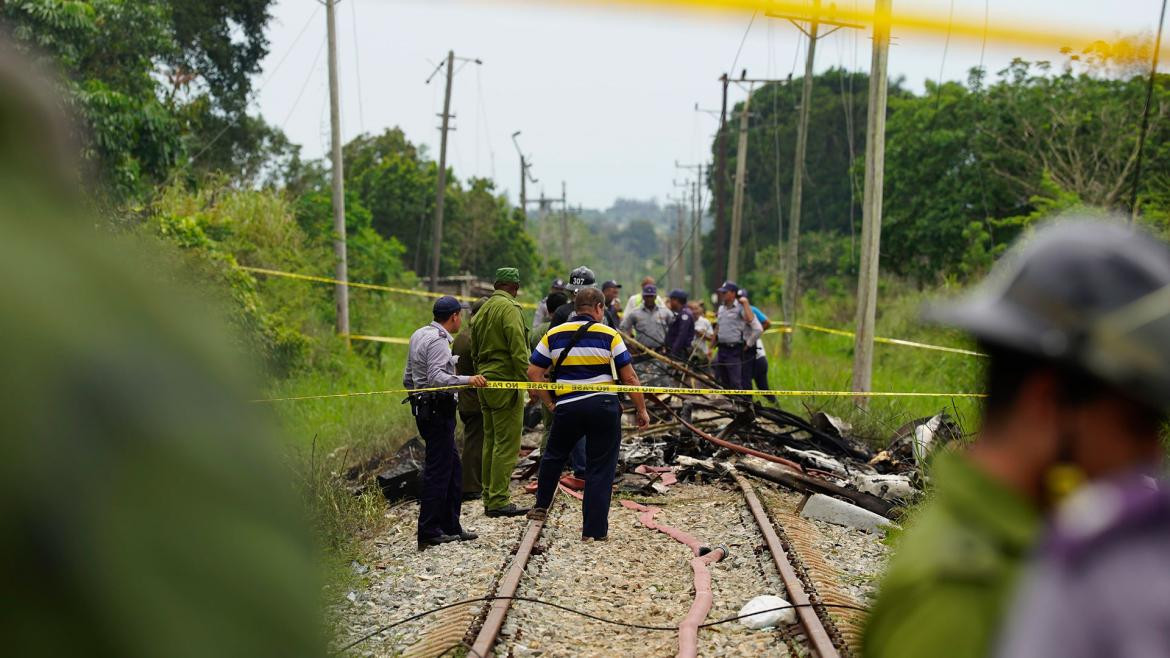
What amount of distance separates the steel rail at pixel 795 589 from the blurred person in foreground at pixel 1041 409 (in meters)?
4.48

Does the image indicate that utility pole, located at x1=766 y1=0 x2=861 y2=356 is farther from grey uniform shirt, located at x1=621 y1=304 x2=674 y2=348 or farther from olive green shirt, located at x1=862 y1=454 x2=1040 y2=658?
olive green shirt, located at x1=862 y1=454 x2=1040 y2=658

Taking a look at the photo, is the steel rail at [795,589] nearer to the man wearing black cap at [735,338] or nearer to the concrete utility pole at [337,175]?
the man wearing black cap at [735,338]

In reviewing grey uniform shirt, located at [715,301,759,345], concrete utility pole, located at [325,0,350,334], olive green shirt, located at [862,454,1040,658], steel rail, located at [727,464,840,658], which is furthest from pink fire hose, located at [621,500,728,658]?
concrete utility pole, located at [325,0,350,334]

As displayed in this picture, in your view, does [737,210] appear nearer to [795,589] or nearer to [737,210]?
[737,210]

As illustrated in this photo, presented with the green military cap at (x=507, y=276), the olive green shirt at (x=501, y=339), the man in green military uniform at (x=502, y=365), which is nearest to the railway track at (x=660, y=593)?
the man in green military uniform at (x=502, y=365)

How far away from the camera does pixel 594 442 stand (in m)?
8.87

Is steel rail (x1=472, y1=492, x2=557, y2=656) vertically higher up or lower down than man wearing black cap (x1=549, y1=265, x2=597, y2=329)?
lower down

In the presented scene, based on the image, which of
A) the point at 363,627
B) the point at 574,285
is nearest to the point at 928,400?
the point at 574,285

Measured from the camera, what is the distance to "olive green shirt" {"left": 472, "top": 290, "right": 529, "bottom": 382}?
9469 millimetres

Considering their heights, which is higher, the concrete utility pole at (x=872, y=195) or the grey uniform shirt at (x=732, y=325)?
the concrete utility pole at (x=872, y=195)

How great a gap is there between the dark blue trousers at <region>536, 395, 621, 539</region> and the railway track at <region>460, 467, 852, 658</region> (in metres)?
0.26

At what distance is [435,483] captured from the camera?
344 inches

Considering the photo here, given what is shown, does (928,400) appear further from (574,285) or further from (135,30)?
(135,30)

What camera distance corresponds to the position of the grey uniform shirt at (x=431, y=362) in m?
8.47
